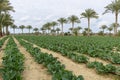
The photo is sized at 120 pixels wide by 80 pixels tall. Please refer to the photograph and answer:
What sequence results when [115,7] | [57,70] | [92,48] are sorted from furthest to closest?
[115,7] < [92,48] < [57,70]

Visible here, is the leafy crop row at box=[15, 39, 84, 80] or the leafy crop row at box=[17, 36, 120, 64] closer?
the leafy crop row at box=[15, 39, 84, 80]

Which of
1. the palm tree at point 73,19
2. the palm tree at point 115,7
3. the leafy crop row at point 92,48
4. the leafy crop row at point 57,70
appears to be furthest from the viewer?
the palm tree at point 73,19

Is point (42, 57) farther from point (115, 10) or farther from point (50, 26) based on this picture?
point (50, 26)


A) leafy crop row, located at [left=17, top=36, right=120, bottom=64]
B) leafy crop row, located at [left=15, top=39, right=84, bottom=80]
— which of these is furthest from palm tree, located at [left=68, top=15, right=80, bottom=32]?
leafy crop row, located at [left=15, top=39, right=84, bottom=80]

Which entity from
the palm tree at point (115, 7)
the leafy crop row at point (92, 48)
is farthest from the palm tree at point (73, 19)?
the leafy crop row at point (92, 48)

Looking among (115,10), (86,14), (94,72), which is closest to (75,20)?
A: (86,14)

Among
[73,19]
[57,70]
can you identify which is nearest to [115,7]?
[73,19]

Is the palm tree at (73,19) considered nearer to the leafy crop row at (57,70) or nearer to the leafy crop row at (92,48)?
the leafy crop row at (92,48)

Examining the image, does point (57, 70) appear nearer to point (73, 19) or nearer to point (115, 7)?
point (115, 7)

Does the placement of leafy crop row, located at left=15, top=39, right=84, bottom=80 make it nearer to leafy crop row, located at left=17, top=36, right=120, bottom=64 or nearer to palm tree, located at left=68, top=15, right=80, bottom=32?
leafy crop row, located at left=17, top=36, right=120, bottom=64

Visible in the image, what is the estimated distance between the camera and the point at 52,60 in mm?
8539

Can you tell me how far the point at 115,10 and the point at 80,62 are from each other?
120 feet

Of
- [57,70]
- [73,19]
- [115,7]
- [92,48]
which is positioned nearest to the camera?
[57,70]

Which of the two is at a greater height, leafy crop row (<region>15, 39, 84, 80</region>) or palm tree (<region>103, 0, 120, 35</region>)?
palm tree (<region>103, 0, 120, 35</region>)
